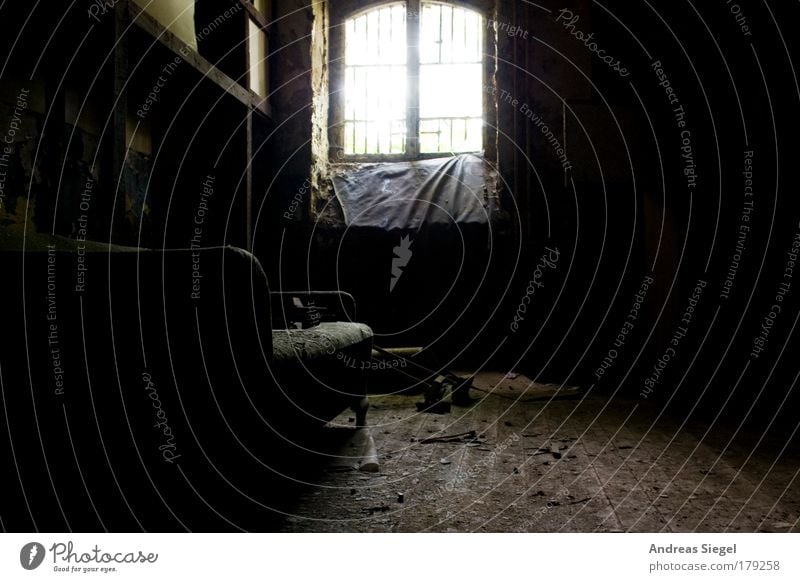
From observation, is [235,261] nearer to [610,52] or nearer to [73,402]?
[73,402]

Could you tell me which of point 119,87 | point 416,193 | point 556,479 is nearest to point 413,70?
point 416,193

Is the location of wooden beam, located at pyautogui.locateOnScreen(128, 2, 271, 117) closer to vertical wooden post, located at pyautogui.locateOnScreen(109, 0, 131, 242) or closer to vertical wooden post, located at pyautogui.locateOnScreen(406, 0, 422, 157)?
vertical wooden post, located at pyautogui.locateOnScreen(109, 0, 131, 242)

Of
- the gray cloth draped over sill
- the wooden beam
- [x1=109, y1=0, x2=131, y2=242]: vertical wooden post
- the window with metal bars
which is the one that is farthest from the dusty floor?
the window with metal bars

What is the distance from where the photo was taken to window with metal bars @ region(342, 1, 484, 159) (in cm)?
612

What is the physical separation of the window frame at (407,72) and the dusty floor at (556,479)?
3611mm

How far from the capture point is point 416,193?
5281 mm

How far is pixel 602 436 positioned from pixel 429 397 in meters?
1.07

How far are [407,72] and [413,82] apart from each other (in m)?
0.12

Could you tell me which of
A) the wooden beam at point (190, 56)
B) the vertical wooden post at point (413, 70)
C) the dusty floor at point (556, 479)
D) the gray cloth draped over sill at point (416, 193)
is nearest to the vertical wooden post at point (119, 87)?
the wooden beam at point (190, 56)

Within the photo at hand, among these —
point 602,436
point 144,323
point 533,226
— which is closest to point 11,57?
point 144,323

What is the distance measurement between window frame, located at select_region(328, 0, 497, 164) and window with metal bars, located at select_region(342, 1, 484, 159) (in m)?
0.01

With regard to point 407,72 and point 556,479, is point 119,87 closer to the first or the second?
point 556,479

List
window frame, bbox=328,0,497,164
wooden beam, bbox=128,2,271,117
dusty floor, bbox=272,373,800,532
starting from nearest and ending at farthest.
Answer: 1. dusty floor, bbox=272,373,800,532
2. wooden beam, bbox=128,2,271,117
3. window frame, bbox=328,0,497,164

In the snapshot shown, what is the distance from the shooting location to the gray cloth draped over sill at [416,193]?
5133mm
